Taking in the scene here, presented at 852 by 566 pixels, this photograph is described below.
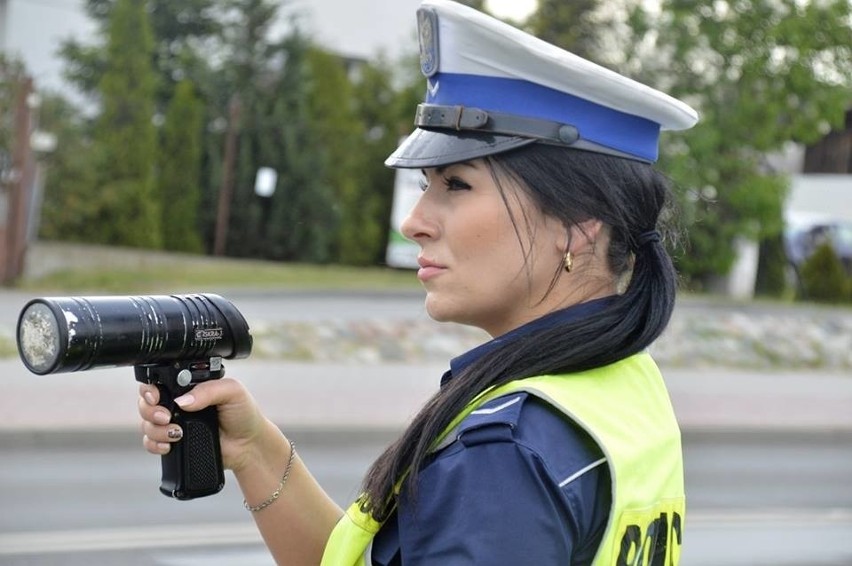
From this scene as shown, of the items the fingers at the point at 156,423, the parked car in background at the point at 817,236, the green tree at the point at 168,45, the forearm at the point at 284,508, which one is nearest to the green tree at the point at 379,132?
the green tree at the point at 168,45

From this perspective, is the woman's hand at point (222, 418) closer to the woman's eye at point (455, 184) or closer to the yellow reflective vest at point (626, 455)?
the yellow reflective vest at point (626, 455)

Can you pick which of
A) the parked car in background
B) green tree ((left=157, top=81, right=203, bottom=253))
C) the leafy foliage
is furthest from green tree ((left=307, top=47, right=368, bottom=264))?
the parked car in background

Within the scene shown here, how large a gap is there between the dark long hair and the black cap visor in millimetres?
14

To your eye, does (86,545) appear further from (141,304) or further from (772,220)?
(772,220)

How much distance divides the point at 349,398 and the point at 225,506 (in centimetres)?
413

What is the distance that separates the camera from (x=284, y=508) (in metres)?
1.88

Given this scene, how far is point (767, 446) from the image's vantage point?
453 inches

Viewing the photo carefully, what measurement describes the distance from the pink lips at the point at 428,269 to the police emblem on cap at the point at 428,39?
0.24 metres

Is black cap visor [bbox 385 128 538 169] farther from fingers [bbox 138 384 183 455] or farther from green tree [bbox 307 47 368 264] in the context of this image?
green tree [bbox 307 47 368 264]

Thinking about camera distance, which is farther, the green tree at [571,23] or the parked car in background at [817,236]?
the parked car in background at [817,236]

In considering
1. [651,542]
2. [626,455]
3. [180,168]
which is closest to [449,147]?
[626,455]

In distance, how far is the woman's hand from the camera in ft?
5.73

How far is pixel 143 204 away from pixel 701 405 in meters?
12.9

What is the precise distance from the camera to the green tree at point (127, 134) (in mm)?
22781
